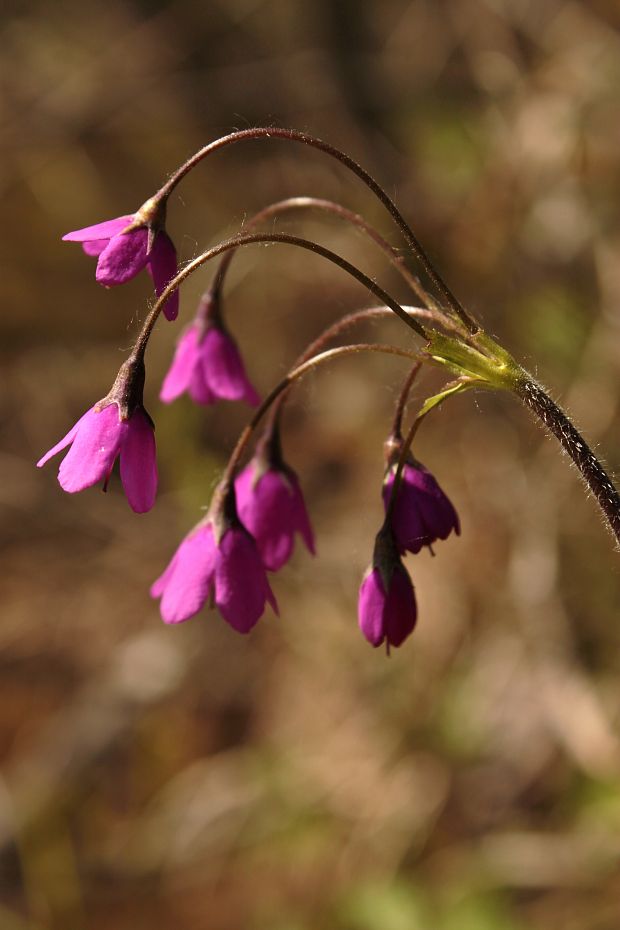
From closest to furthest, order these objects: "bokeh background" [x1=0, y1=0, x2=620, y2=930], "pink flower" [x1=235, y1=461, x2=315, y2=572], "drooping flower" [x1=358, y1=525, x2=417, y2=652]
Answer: "drooping flower" [x1=358, y1=525, x2=417, y2=652]
"pink flower" [x1=235, y1=461, x2=315, y2=572]
"bokeh background" [x1=0, y1=0, x2=620, y2=930]

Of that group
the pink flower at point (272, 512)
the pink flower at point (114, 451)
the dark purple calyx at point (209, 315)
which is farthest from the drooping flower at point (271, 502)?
the pink flower at point (114, 451)

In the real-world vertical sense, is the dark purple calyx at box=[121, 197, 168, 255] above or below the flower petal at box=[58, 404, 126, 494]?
above

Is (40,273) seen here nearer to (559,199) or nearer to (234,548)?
(559,199)

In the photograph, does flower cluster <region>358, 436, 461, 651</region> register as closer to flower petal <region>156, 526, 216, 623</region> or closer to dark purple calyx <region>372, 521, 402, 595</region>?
dark purple calyx <region>372, 521, 402, 595</region>

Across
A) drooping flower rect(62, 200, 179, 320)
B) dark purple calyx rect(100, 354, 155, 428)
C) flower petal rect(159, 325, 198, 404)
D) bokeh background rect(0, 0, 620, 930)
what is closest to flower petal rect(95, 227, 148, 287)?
drooping flower rect(62, 200, 179, 320)

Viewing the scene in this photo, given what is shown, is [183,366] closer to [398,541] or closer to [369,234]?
[369,234]
